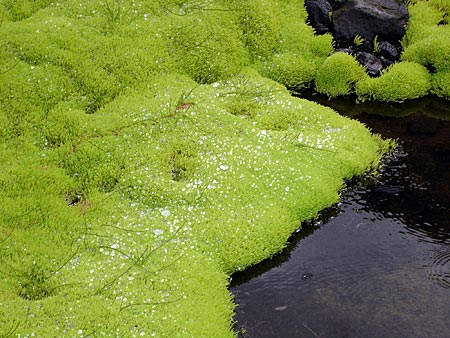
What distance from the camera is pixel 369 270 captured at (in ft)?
27.3

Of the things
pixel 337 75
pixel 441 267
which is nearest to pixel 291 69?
pixel 337 75

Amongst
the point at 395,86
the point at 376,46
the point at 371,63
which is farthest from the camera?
the point at 376,46

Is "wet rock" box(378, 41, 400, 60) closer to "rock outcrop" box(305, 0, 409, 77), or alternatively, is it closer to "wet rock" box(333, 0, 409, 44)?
"rock outcrop" box(305, 0, 409, 77)

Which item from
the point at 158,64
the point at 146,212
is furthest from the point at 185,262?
the point at 158,64

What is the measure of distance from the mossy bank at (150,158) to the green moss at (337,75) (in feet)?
1.29

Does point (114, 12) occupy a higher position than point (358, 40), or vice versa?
point (114, 12)

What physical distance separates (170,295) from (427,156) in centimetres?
639

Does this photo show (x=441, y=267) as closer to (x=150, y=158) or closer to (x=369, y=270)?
(x=369, y=270)

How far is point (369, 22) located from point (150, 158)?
7477mm

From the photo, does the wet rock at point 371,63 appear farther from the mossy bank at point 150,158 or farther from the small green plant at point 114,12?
the small green plant at point 114,12

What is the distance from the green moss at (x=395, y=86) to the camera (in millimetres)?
12641

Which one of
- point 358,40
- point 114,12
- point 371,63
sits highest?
point 114,12

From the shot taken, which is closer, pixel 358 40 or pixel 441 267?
pixel 441 267

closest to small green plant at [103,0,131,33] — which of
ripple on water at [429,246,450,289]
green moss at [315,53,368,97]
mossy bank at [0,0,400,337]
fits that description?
mossy bank at [0,0,400,337]
